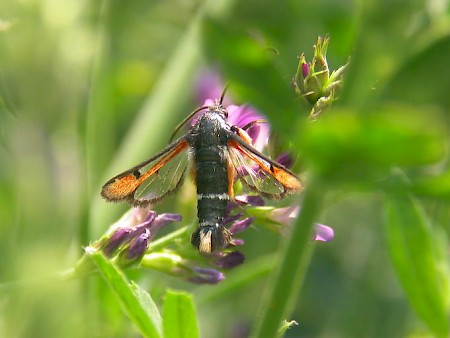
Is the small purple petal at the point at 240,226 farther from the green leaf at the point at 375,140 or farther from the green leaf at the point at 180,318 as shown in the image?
the green leaf at the point at 375,140

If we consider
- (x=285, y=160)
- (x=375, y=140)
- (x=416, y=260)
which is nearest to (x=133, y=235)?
(x=285, y=160)

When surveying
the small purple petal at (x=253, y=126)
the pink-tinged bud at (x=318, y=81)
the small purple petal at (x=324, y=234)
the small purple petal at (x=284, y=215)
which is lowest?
the small purple petal at (x=324, y=234)

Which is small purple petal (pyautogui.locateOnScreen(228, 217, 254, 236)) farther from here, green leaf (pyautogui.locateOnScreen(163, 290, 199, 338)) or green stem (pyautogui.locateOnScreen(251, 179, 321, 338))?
green stem (pyautogui.locateOnScreen(251, 179, 321, 338))

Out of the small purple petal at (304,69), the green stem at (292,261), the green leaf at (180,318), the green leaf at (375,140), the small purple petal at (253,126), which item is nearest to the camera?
the green leaf at (375,140)

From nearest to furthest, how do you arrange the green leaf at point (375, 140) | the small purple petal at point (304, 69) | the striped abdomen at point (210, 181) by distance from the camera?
the green leaf at point (375, 140) → the small purple petal at point (304, 69) → the striped abdomen at point (210, 181)

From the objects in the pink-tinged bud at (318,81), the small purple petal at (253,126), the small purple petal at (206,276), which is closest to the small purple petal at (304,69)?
the pink-tinged bud at (318,81)

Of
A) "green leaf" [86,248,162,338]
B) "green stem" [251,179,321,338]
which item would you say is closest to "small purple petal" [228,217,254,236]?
"green leaf" [86,248,162,338]

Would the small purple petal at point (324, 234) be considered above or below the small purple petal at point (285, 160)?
below
